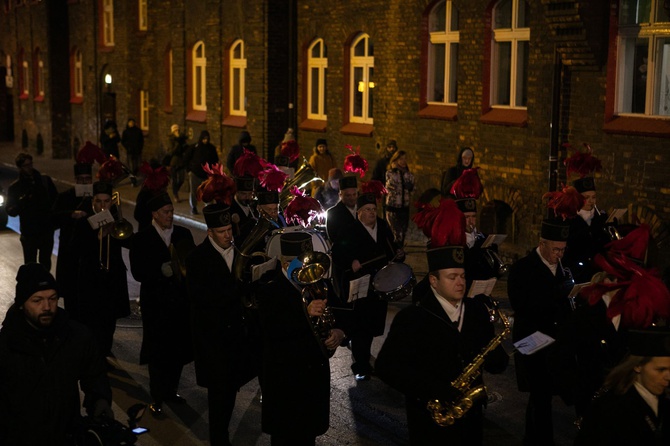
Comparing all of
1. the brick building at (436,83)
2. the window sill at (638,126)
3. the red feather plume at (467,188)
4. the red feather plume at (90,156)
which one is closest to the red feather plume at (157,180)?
the red feather plume at (90,156)

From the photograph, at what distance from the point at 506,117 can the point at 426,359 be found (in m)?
12.4

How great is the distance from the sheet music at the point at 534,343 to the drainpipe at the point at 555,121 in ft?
30.4

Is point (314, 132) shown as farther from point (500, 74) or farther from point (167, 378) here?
point (167, 378)

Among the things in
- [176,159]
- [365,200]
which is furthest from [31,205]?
[176,159]

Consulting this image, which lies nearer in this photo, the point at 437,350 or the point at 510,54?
the point at 437,350

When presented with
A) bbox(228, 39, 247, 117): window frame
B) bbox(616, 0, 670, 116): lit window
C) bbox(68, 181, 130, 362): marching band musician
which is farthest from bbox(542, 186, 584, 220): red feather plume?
bbox(228, 39, 247, 117): window frame

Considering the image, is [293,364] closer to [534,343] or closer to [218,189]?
[534,343]

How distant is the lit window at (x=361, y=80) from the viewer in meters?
22.4

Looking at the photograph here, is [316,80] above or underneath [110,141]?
above

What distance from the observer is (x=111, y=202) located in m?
11.5

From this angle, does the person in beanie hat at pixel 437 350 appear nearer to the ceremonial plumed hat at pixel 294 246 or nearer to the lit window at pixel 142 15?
the ceremonial plumed hat at pixel 294 246

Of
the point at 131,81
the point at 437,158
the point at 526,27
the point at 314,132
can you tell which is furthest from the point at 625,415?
the point at 131,81

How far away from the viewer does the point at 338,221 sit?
11.2 meters

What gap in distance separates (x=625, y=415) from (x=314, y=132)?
778 inches
